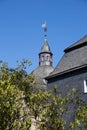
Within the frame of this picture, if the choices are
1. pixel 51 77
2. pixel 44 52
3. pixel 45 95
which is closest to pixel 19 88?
pixel 45 95

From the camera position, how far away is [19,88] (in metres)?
11.4

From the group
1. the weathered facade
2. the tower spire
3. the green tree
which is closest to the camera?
the green tree

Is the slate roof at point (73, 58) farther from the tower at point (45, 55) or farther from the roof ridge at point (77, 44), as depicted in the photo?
the tower at point (45, 55)

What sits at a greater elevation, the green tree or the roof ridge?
the roof ridge

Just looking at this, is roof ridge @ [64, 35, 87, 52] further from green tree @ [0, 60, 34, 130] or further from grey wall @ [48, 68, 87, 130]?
green tree @ [0, 60, 34, 130]

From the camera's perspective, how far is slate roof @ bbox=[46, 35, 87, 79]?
2180 cm

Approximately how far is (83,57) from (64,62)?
2.19m

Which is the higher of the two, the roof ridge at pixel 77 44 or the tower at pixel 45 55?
the tower at pixel 45 55

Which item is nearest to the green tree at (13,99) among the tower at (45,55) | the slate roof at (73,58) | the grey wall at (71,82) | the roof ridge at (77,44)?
the grey wall at (71,82)

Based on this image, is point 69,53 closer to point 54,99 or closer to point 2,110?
point 54,99

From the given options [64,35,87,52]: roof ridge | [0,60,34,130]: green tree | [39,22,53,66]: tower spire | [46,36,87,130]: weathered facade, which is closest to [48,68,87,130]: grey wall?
[46,36,87,130]: weathered facade

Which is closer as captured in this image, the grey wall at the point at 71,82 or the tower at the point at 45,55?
the grey wall at the point at 71,82

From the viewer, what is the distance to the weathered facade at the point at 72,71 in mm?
20688

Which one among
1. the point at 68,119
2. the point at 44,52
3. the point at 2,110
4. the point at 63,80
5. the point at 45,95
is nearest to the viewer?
the point at 2,110
